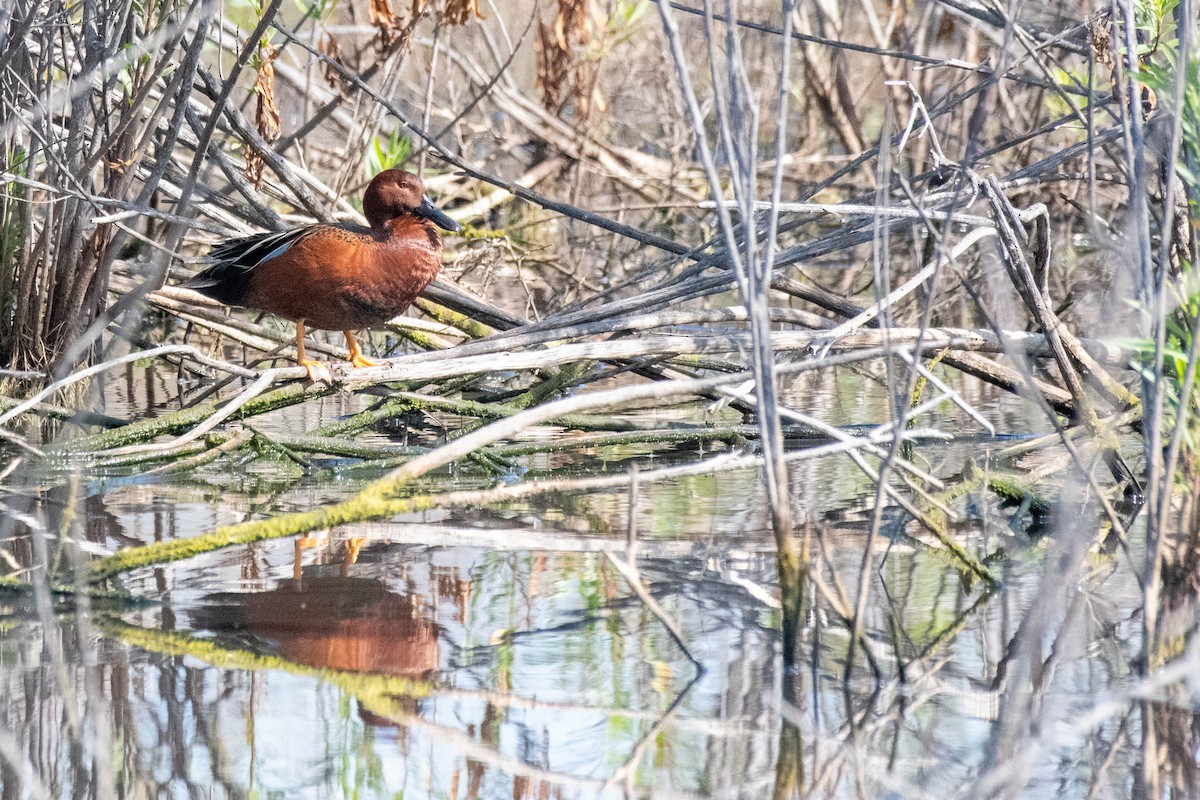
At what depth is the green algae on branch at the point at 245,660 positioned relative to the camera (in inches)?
108

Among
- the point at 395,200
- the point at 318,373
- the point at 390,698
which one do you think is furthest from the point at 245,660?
the point at 395,200

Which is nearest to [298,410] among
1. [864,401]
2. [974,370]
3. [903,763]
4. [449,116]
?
[864,401]

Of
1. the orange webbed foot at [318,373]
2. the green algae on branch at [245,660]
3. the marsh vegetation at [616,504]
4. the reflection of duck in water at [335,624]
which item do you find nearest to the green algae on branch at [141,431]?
the marsh vegetation at [616,504]

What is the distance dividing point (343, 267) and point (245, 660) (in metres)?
2.06

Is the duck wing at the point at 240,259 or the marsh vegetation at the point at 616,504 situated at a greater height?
the duck wing at the point at 240,259

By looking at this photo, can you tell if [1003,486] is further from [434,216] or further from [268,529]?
[434,216]

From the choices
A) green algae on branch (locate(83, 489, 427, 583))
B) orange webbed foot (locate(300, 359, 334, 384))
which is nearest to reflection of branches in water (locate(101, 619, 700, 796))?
green algae on branch (locate(83, 489, 427, 583))

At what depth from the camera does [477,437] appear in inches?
108

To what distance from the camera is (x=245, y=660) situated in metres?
2.87

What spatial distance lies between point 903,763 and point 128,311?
13.6 ft

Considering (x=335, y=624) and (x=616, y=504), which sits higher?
(x=616, y=504)

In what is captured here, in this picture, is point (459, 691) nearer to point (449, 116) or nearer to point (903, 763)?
point (903, 763)

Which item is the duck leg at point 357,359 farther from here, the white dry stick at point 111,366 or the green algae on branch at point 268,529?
the green algae on branch at point 268,529

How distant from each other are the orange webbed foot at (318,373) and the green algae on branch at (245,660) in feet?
4.94
